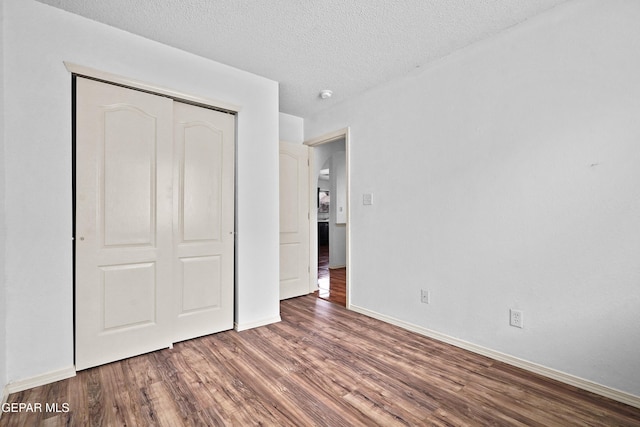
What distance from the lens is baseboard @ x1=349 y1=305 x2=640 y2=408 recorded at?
1836 millimetres

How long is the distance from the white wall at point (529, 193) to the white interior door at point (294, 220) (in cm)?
138

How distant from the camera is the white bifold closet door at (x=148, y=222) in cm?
222

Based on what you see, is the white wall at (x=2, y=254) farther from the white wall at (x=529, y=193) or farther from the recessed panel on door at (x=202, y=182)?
the white wall at (x=529, y=193)

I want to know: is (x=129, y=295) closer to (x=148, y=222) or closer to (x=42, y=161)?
(x=148, y=222)

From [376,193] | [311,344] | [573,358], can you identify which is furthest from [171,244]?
[573,358]

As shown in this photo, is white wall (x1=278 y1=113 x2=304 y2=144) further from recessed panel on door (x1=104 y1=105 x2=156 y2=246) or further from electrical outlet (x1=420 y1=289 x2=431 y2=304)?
electrical outlet (x1=420 y1=289 x2=431 y2=304)

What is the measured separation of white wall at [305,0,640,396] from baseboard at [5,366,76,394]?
2.74 m

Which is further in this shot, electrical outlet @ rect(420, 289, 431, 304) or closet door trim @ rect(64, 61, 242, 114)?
electrical outlet @ rect(420, 289, 431, 304)

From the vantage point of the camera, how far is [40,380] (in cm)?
201
